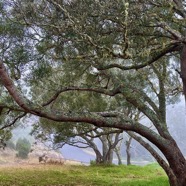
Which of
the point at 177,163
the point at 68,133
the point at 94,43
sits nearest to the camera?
the point at 94,43

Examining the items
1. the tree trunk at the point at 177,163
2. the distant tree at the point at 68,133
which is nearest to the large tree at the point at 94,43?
the tree trunk at the point at 177,163

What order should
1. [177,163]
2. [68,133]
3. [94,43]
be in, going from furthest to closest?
[68,133] → [177,163] → [94,43]

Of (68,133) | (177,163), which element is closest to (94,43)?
(177,163)

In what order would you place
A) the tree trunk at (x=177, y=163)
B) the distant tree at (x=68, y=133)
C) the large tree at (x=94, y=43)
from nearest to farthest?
the large tree at (x=94, y=43) < the tree trunk at (x=177, y=163) < the distant tree at (x=68, y=133)

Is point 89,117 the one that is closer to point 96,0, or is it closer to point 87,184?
point 96,0

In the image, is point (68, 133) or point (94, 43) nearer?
point (94, 43)

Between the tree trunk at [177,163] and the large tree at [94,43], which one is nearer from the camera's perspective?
the large tree at [94,43]

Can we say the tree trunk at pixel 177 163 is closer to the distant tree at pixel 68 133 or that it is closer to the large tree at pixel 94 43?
the large tree at pixel 94 43

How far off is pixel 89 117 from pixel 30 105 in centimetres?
120

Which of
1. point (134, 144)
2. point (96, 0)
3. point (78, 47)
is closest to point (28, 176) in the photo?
point (78, 47)

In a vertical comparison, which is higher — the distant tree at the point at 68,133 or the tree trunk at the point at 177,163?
the distant tree at the point at 68,133

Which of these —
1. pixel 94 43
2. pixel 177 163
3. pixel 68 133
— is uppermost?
pixel 94 43

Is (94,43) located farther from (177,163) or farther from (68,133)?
(68,133)

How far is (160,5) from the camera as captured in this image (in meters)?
6.36
